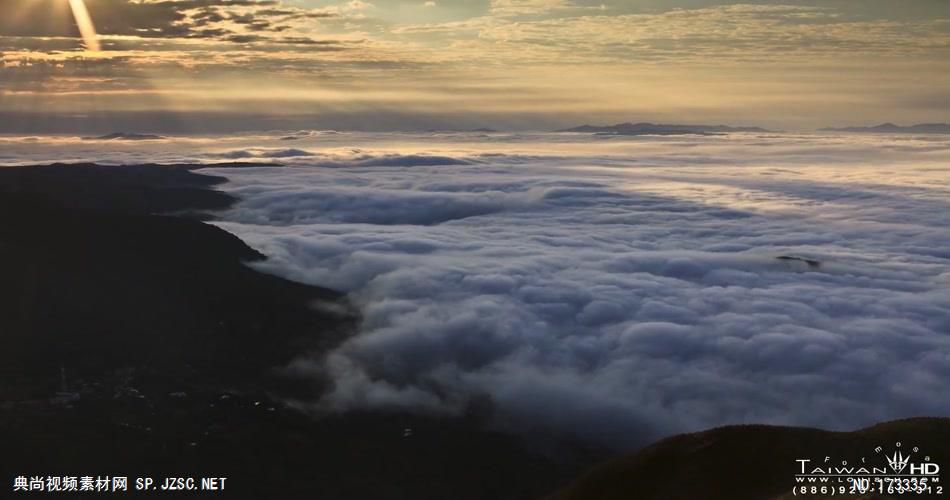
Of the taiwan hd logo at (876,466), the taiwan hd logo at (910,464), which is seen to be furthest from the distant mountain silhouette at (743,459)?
the taiwan hd logo at (910,464)

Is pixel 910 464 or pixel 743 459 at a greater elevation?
pixel 910 464

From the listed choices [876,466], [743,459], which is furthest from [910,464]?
[743,459]

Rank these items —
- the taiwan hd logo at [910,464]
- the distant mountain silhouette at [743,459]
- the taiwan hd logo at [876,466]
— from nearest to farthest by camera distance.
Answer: the taiwan hd logo at [876,466], the taiwan hd logo at [910,464], the distant mountain silhouette at [743,459]

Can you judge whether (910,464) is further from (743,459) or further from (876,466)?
(743,459)

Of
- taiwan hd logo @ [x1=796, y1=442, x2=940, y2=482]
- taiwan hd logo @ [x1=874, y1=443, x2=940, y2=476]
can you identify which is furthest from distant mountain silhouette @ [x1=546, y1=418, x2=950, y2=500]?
taiwan hd logo @ [x1=874, y1=443, x2=940, y2=476]

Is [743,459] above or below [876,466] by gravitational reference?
below

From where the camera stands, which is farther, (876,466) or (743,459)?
(743,459)

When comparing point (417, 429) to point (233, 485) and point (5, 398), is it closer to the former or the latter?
point (233, 485)

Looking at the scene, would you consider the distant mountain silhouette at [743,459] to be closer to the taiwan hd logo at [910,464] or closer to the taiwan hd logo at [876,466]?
the taiwan hd logo at [876,466]

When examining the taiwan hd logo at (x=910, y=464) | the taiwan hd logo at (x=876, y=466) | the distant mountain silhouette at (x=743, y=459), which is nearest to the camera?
the taiwan hd logo at (x=876, y=466)

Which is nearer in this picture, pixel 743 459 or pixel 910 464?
pixel 910 464
